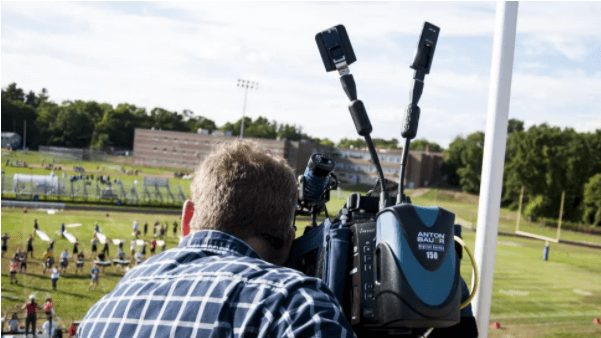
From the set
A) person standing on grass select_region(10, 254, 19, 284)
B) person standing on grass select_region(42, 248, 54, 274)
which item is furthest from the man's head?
person standing on grass select_region(42, 248, 54, 274)

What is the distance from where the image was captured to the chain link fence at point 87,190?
1184 inches

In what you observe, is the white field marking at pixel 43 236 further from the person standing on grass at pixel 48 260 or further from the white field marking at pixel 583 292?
the white field marking at pixel 583 292

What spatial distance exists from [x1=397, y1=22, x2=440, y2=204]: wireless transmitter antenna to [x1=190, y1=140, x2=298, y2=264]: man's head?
267 millimetres

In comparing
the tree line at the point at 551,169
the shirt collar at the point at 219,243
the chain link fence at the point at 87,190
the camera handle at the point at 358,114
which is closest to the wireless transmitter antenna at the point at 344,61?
the camera handle at the point at 358,114

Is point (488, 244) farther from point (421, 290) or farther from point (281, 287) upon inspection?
point (281, 287)

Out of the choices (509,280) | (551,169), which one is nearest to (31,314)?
(509,280)

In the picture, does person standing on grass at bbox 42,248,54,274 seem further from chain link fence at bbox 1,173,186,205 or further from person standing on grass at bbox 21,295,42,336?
chain link fence at bbox 1,173,186,205

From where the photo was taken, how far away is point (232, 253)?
0.76 m

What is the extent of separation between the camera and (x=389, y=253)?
29.5 inches

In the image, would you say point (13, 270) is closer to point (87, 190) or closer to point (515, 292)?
point (87, 190)

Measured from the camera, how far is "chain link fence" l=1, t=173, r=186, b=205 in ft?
98.7

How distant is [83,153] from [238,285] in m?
48.3

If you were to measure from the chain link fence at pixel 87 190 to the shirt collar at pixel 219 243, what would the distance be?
1261 inches

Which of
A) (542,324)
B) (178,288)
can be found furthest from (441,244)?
(542,324)
